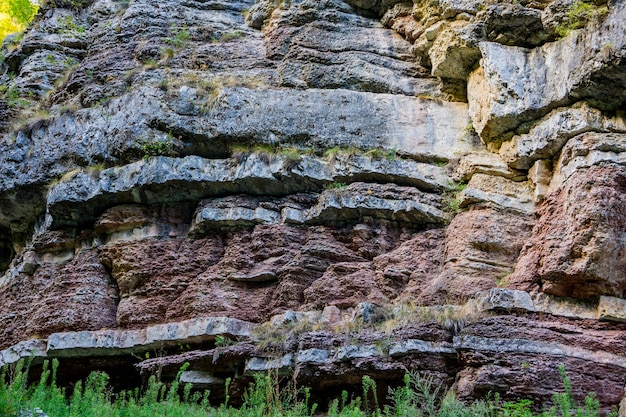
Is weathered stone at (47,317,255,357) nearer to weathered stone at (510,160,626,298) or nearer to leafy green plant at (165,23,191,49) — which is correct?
weathered stone at (510,160,626,298)

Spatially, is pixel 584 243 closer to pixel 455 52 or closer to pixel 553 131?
pixel 553 131

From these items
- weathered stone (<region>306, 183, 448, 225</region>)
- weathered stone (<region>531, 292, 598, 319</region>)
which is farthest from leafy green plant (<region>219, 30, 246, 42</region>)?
weathered stone (<region>531, 292, 598, 319</region>)

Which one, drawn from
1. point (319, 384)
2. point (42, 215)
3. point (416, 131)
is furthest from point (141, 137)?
point (319, 384)

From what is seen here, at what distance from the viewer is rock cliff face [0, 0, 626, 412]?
9.73 m

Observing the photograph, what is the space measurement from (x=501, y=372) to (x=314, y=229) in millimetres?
4045

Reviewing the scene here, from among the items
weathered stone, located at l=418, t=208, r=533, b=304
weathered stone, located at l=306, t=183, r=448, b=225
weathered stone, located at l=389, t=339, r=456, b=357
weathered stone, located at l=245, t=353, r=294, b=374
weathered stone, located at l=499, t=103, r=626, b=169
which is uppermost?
weathered stone, located at l=499, t=103, r=626, b=169

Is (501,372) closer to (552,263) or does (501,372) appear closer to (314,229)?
(552,263)

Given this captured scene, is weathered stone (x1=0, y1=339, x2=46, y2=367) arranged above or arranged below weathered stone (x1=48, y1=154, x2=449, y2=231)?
below

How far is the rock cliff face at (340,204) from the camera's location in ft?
31.9

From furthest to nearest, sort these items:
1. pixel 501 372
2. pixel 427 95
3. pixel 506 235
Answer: pixel 427 95, pixel 506 235, pixel 501 372

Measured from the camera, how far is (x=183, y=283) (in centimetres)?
1198

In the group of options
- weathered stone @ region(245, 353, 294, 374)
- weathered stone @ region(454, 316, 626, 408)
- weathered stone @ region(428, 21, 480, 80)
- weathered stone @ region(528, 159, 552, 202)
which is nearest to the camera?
weathered stone @ region(454, 316, 626, 408)

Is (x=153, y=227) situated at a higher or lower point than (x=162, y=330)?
higher

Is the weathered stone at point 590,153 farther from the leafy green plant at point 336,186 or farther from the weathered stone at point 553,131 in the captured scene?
the leafy green plant at point 336,186
